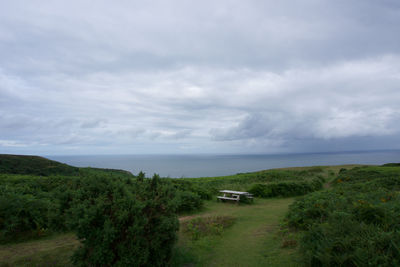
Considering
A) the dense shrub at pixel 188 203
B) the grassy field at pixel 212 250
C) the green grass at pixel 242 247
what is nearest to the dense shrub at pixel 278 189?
the dense shrub at pixel 188 203

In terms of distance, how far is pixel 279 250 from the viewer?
5.66 meters

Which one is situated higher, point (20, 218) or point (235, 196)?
point (20, 218)

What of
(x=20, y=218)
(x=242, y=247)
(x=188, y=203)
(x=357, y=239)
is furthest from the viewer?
(x=188, y=203)

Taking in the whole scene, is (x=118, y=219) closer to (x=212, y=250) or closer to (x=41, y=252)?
(x=212, y=250)

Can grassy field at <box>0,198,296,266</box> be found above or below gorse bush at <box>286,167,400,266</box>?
below

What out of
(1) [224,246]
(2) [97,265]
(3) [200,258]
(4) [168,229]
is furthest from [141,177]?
(1) [224,246]

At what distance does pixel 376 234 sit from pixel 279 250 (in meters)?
2.13

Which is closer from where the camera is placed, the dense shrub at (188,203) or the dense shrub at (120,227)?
the dense shrub at (120,227)

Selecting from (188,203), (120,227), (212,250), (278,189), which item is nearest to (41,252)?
(120,227)

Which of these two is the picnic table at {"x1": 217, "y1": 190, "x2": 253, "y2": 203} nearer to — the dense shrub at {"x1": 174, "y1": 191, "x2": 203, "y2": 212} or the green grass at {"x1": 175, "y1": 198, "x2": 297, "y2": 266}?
the dense shrub at {"x1": 174, "y1": 191, "x2": 203, "y2": 212}

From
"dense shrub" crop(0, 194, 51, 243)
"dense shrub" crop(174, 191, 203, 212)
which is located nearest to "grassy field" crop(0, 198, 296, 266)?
"dense shrub" crop(0, 194, 51, 243)

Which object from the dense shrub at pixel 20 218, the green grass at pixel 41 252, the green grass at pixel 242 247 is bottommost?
the green grass at pixel 242 247

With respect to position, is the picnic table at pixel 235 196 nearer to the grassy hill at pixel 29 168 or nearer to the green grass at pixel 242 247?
the green grass at pixel 242 247

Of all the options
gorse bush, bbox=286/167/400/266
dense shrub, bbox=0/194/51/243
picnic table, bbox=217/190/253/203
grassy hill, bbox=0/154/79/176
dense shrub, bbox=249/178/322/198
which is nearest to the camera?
gorse bush, bbox=286/167/400/266
